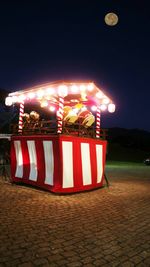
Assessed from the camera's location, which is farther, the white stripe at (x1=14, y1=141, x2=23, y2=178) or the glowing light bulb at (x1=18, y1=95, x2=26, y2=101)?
the glowing light bulb at (x1=18, y1=95, x2=26, y2=101)

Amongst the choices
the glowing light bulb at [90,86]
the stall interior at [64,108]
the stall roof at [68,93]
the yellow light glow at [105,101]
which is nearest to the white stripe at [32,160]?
the stall interior at [64,108]

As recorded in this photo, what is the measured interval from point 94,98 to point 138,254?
10.6 m

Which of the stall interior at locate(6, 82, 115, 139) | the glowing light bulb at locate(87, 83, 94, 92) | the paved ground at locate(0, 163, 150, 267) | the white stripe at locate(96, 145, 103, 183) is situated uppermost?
the glowing light bulb at locate(87, 83, 94, 92)

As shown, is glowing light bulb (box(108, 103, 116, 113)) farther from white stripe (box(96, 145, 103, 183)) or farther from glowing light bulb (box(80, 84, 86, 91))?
glowing light bulb (box(80, 84, 86, 91))

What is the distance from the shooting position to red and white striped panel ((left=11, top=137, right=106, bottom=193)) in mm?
10367

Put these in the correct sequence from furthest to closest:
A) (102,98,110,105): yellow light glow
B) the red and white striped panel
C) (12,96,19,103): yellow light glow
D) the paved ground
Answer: (102,98,110,105): yellow light glow, (12,96,19,103): yellow light glow, the red and white striped panel, the paved ground

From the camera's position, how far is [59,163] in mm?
10273

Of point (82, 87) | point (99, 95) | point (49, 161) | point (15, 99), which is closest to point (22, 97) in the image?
point (15, 99)

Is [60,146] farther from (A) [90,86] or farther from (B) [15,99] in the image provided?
(B) [15,99]

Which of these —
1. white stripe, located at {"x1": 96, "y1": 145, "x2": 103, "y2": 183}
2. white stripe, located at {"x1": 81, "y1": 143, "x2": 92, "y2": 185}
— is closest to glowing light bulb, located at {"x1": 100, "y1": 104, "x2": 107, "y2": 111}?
white stripe, located at {"x1": 96, "y1": 145, "x2": 103, "y2": 183}

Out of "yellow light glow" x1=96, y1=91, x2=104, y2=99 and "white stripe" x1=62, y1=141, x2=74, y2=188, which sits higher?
"yellow light glow" x1=96, y1=91, x2=104, y2=99

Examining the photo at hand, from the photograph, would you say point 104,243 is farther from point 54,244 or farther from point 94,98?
point 94,98

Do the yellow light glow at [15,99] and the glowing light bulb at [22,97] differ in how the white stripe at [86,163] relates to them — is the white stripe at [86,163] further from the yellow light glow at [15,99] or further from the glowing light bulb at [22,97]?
the yellow light glow at [15,99]

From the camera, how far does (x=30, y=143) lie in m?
11.8
